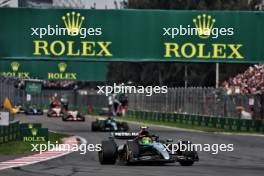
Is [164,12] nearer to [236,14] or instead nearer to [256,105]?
[236,14]

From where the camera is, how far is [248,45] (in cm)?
3541

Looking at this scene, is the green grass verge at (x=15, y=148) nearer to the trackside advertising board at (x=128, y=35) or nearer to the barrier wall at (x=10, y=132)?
the barrier wall at (x=10, y=132)

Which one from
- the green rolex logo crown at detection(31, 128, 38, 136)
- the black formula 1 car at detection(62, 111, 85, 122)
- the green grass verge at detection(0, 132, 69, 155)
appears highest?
the black formula 1 car at detection(62, 111, 85, 122)

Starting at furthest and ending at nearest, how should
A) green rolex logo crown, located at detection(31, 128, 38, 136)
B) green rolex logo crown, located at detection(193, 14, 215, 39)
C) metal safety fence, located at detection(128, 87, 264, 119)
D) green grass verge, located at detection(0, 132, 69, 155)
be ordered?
metal safety fence, located at detection(128, 87, 264, 119), green rolex logo crown, located at detection(193, 14, 215, 39), green rolex logo crown, located at detection(31, 128, 38, 136), green grass verge, located at detection(0, 132, 69, 155)

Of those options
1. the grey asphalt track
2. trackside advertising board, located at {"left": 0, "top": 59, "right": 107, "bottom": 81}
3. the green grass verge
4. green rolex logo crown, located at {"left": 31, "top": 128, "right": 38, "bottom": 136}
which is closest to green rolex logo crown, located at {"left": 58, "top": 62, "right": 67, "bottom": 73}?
trackside advertising board, located at {"left": 0, "top": 59, "right": 107, "bottom": 81}

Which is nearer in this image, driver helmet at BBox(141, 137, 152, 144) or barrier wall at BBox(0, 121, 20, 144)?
driver helmet at BBox(141, 137, 152, 144)

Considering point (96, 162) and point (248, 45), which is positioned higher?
point (248, 45)

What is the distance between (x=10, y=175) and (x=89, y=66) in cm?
6379

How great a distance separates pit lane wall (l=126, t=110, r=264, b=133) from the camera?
41312 millimetres

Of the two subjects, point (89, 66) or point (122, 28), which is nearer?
point (122, 28)

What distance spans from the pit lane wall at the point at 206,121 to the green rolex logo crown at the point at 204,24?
303 inches

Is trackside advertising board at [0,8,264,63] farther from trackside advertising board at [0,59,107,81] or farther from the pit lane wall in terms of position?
trackside advertising board at [0,59,107,81]

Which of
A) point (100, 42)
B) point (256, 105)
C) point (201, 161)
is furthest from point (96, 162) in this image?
point (256, 105)

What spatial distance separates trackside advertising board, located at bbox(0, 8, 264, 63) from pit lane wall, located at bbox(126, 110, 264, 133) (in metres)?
6.48
